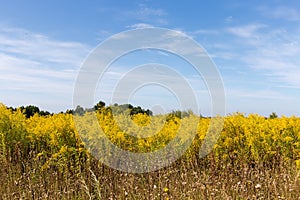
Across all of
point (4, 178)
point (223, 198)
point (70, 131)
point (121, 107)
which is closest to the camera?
point (223, 198)

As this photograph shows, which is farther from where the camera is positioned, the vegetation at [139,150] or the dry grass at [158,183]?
the vegetation at [139,150]

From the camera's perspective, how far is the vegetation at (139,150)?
16.0 ft

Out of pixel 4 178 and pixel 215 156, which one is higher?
pixel 215 156

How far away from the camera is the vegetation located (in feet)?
16.0

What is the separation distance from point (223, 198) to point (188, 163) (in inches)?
58.7

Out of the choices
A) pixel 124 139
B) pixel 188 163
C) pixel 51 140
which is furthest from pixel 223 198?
pixel 51 140

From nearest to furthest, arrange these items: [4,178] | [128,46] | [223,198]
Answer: [223,198] → [4,178] → [128,46]

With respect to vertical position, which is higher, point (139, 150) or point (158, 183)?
point (139, 150)

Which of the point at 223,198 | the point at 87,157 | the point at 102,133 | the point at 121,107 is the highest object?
the point at 121,107

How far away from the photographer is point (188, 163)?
555 cm

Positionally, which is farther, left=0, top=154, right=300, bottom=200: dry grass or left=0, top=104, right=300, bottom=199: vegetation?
left=0, top=104, right=300, bottom=199: vegetation

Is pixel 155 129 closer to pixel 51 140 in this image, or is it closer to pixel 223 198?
pixel 51 140

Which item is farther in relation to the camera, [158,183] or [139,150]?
[139,150]

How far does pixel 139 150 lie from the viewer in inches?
227
